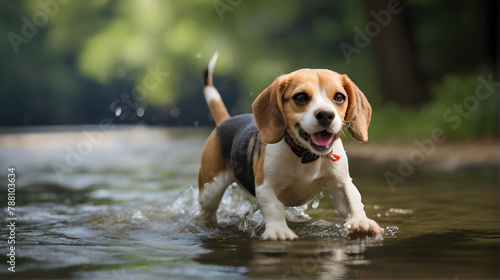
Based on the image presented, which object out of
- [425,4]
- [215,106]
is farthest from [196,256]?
[425,4]

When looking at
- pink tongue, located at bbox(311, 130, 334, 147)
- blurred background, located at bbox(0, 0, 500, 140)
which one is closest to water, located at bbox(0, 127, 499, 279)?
pink tongue, located at bbox(311, 130, 334, 147)

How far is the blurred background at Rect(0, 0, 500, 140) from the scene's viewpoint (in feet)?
47.8

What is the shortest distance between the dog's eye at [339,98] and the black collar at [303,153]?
1.22 feet

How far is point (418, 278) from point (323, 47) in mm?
17267

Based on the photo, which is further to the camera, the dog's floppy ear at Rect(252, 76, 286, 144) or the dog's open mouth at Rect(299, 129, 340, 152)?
the dog's floppy ear at Rect(252, 76, 286, 144)

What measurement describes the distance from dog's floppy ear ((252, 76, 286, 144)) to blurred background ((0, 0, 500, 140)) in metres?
8.49

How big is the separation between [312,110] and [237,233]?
1.28m

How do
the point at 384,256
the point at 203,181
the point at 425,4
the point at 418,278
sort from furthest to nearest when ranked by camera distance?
the point at 425,4 < the point at 203,181 < the point at 384,256 < the point at 418,278

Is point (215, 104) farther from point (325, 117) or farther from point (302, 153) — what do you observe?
point (325, 117)

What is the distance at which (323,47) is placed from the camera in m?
20.1

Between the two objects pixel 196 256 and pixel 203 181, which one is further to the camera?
pixel 203 181

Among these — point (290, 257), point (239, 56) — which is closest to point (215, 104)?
point (290, 257)

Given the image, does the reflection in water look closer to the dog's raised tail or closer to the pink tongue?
the pink tongue

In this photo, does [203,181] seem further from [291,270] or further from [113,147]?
[113,147]
